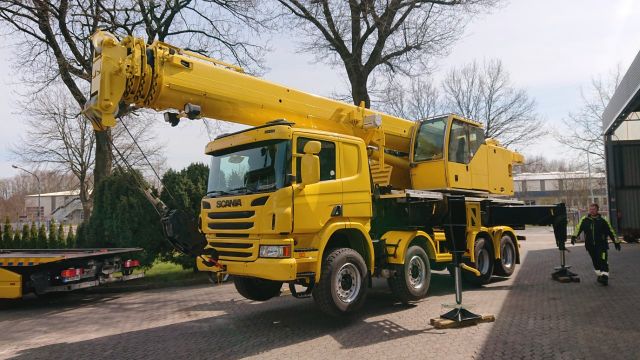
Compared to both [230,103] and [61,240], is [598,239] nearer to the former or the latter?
[230,103]

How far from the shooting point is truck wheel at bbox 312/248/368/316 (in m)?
6.91

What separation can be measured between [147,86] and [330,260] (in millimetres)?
3504

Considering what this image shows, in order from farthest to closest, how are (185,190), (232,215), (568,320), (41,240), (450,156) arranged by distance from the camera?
1. (41,240)
2. (185,190)
3. (450,156)
4. (568,320)
5. (232,215)

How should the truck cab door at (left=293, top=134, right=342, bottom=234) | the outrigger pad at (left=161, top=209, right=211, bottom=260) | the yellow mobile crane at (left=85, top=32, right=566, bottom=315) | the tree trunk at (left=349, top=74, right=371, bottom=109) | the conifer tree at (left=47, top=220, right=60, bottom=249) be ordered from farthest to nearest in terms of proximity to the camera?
the tree trunk at (left=349, top=74, right=371, bottom=109) → the conifer tree at (left=47, top=220, right=60, bottom=249) → the outrigger pad at (left=161, top=209, right=211, bottom=260) → the truck cab door at (left=293, top=134, right=342, bottom=234) → the yellow mobile crane at (left=85, top=32, right=566, bottom=315)

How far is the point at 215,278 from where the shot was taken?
7625 mm

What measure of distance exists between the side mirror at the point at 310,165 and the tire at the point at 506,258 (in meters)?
6.97

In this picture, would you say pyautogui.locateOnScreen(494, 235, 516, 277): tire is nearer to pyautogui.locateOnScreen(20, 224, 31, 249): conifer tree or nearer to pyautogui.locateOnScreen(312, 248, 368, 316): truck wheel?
pyautogui.locateOnScreen(312, 248, 368, 316): truck wheel

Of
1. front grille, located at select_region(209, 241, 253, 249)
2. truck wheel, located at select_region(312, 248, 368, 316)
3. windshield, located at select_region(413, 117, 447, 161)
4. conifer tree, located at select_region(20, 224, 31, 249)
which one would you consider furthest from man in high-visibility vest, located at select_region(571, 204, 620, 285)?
conifer tree, located at select_region(20, 224, 31, 249)

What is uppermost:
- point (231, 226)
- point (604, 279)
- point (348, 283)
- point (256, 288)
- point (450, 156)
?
point (450, 156)

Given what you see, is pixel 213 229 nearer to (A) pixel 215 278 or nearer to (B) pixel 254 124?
(A) pixel 215 278

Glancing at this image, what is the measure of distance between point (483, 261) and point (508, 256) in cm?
139

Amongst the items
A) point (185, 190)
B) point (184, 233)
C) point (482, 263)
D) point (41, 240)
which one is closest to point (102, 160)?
point (41, 240)

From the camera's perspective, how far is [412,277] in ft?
28.7

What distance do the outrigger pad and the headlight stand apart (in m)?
1.12
